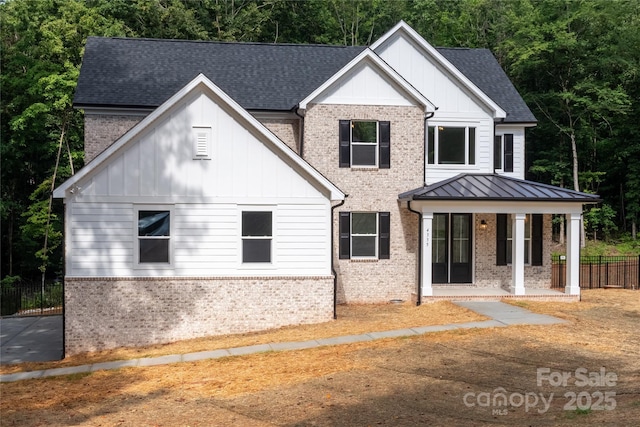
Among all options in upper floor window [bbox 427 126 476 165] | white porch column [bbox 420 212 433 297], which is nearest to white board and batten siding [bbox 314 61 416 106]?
upper floor window [bbox 427 126 476 165]

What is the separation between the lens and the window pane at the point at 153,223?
1762cm

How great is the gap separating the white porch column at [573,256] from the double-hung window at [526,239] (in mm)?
1671

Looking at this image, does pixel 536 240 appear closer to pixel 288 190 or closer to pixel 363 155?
pixel 363 155

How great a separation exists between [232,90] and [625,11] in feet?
96.2

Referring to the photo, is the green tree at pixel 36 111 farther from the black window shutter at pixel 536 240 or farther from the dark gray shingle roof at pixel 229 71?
the black window shutter at pixel 536 240

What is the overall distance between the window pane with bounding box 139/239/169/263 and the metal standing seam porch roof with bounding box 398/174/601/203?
25.6 ft

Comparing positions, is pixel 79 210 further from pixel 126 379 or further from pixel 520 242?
pixel 520 242

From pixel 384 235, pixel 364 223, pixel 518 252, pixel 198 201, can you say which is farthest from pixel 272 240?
pixel 518 252

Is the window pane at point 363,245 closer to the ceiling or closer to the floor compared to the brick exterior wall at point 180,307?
closer to the ceiling

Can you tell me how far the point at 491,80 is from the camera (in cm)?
2597

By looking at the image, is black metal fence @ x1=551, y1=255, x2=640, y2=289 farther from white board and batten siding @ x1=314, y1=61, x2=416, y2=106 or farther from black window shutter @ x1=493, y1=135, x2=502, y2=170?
white board and batten siding @ x1=314, y1=61, x2=416, y2=106

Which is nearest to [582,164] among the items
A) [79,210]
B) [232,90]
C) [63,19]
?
[232,90]

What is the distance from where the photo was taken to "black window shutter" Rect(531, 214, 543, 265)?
23516mm

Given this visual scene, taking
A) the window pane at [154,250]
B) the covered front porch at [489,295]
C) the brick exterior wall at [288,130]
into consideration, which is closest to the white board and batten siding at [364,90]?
the brick exterior wall at [288,130]
